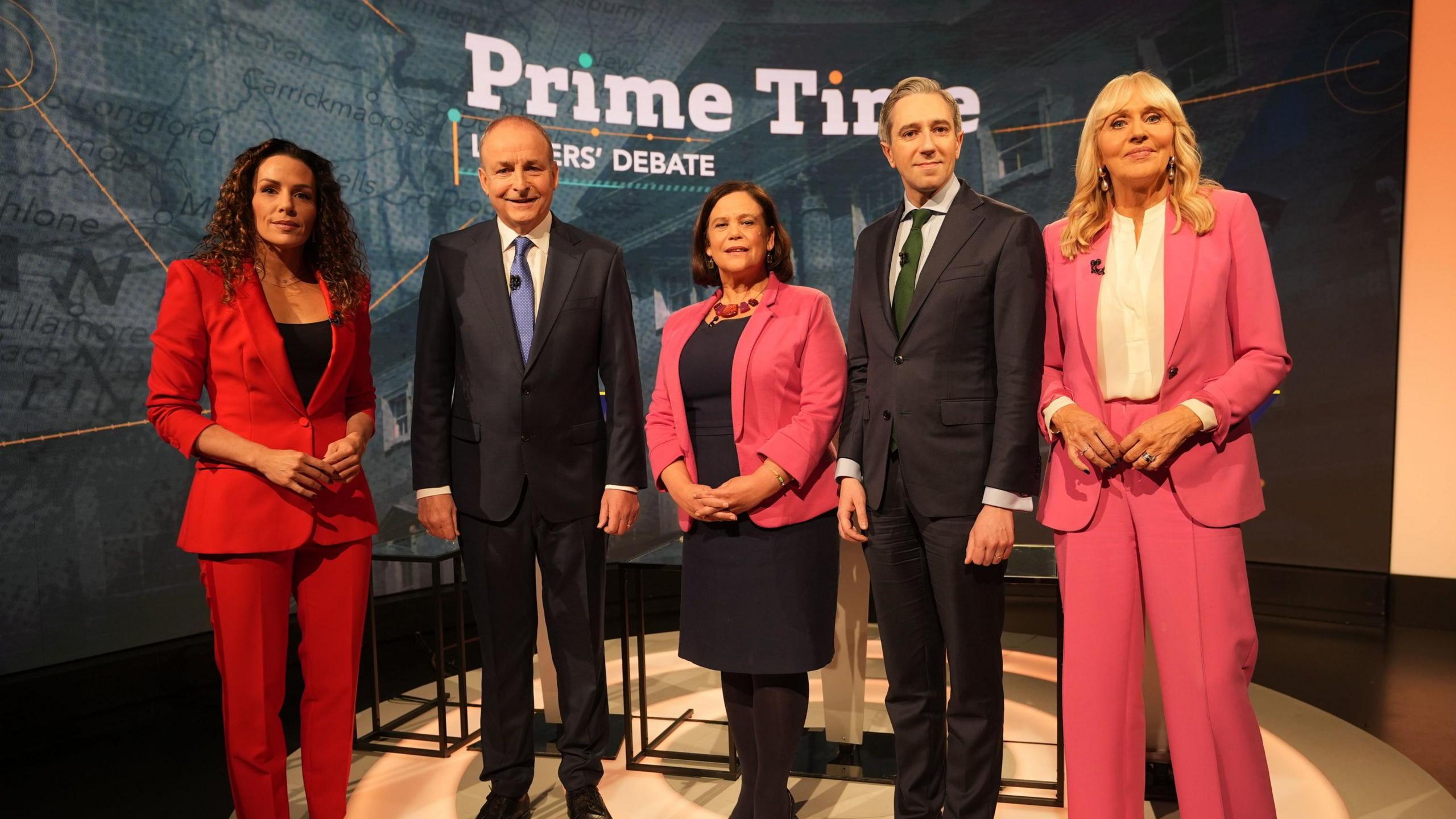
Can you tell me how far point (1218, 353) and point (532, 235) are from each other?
1775 millimetres

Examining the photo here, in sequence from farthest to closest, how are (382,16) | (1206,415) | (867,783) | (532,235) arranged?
(382,16) < (867,783) < (532,235) < (1206,415)

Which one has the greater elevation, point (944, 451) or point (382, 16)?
point (382, 16)

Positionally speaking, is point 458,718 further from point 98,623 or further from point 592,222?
point 592,222

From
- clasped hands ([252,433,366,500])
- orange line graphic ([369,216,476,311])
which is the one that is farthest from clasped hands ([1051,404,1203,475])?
orange line graphic ([369,216,476,311])

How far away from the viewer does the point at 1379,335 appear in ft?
16.7

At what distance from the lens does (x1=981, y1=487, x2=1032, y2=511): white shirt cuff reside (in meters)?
2.16

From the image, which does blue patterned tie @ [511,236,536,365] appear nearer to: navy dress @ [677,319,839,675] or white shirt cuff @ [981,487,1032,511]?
navy dress @ [677,319,839,675]

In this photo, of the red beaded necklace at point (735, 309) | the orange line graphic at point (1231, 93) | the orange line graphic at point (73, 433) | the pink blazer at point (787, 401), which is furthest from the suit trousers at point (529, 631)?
the orange line graphic at point (1231, 93)

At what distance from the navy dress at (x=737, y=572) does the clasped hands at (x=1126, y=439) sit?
25.3 inches

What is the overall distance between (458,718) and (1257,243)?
10.5ft

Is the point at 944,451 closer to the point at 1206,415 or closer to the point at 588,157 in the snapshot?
the point at 1206,415

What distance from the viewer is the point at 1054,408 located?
2201 millimetres

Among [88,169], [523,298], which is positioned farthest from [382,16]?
[523,298]

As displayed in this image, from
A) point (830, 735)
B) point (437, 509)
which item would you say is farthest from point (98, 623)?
point (830, 735)
